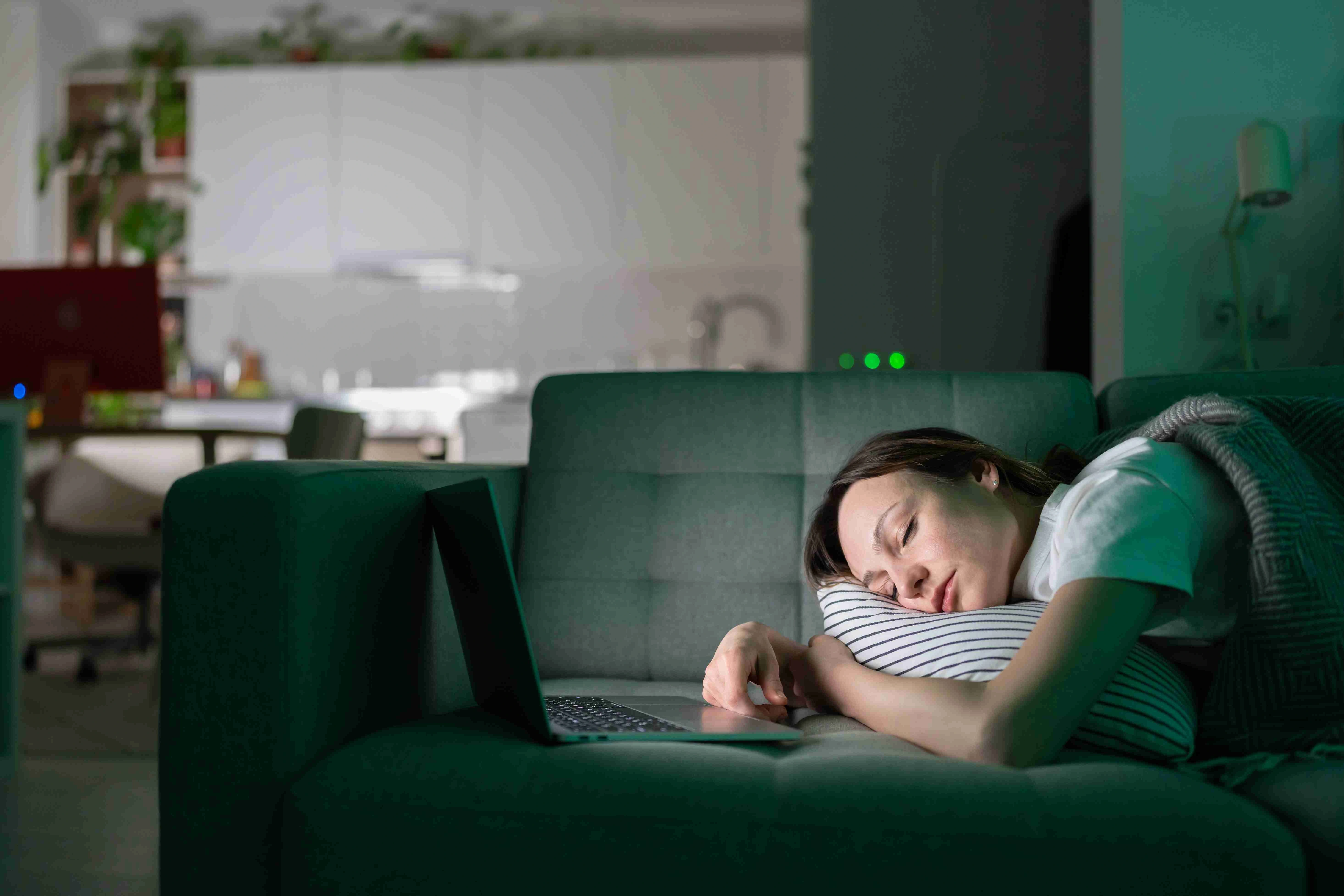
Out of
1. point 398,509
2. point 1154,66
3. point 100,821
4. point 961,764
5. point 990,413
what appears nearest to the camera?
point 961,764

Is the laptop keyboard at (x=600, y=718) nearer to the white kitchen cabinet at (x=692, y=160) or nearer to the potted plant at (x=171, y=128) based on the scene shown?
the white kitchen cabinet at (x=692, y=160)

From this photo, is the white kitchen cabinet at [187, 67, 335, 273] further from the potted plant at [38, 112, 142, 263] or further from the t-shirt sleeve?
the t-shirt sleeve

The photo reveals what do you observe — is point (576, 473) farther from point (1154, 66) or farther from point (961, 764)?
point (1154, 66)

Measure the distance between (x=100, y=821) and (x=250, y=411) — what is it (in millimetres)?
3613

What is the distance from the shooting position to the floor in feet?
5.91

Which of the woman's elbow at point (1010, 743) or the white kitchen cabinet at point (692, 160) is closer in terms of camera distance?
the woman's elbow at point (1010, 743)

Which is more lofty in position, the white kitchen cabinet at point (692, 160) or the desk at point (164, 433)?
the white kitchen cabinet at point (692, 160)

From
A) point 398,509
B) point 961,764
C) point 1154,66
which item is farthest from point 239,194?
point 961,764

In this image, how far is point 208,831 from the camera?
3.25 ft

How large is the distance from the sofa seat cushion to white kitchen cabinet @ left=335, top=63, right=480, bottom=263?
4.78 metres

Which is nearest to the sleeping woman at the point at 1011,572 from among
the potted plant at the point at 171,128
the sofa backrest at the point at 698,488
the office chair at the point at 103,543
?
the sofa backrest at the point at 698,488

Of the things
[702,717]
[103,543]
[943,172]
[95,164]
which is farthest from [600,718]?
[95,164]

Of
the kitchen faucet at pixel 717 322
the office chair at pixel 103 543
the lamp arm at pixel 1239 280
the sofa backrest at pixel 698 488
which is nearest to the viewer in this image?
the sofa backrest at pixel 698 488

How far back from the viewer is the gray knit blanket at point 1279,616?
983mm
